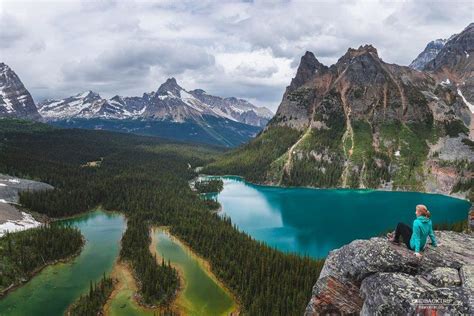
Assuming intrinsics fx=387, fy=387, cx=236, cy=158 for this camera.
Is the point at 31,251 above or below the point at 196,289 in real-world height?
above

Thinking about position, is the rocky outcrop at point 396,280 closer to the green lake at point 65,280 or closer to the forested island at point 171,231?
the forested island at point 171,231

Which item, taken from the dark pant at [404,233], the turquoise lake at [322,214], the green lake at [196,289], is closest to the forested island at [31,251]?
the green lake at [196,289]

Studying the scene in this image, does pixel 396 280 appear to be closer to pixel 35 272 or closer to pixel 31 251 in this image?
pixel 35 272

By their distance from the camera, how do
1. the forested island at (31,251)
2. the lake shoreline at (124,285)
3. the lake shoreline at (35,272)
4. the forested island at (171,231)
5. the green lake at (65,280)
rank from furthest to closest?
1. the forested island at (31,251)
2. the lake shoreline at (35,272)
3. the forested island at (171,231)
4. the green lake at (65,280)
5. the lake shoreline at (124,285)

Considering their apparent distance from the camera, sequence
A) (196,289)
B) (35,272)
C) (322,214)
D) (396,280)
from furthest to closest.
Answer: (322,214), (35,272), (196,289), (396,280)

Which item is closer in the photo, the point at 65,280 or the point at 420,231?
the point at 420,231

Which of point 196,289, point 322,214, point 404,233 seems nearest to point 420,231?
point 404,233

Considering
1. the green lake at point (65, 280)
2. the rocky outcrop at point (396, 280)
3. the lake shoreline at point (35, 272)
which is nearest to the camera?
the rocky outcrop at point (396, 280)

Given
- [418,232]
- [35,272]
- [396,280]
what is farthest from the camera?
[35,272]

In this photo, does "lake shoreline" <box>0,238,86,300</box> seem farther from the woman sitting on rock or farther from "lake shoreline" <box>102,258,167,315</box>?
the woman sitting on rock
